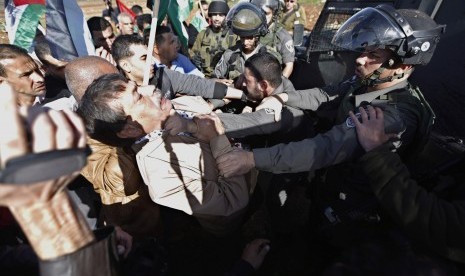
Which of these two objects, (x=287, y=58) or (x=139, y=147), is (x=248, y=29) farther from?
(x=139, y=147)

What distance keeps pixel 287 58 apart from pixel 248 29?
1.05 metres

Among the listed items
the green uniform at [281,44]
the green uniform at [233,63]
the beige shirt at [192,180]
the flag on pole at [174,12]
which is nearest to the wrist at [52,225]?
the beige shirt at [192,180]

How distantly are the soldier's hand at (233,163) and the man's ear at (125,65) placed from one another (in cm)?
195

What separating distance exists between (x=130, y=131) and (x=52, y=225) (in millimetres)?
1192

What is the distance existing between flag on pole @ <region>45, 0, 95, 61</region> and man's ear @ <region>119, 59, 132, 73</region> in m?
0.74

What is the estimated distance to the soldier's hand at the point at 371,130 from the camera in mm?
1610

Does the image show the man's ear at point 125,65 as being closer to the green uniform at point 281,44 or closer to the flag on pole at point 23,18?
the flag on pole at point 23,18

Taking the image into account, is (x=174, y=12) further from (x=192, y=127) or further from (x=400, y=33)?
(x=400, y=33)

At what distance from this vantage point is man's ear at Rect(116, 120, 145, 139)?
1.92 metres

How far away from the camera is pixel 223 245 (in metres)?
2.70

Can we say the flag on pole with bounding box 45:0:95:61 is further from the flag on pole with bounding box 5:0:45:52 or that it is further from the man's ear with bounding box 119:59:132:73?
the man's ear with bounding box 119:59:132:73

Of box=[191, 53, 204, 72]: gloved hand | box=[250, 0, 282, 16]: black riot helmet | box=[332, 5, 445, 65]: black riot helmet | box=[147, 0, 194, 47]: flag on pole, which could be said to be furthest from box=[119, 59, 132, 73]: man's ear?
box=[250, 0, 282, 16]: black riot helmet

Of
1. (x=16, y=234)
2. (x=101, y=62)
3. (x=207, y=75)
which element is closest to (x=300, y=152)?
(x=101, y=62)

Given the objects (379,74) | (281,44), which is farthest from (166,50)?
(379,74)
